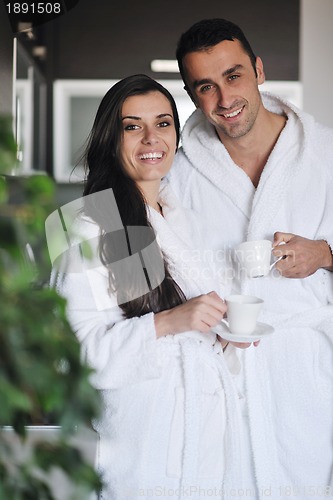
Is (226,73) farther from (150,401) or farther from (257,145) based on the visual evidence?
(150,401)

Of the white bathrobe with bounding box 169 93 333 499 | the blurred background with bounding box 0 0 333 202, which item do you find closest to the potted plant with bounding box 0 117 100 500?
the white bathrobe with bounding box 169 93 333 499

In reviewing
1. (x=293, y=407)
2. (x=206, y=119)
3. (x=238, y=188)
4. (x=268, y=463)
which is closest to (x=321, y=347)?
(x=293, y=407)

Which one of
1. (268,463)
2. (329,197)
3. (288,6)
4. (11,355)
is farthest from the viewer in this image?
(288,6)

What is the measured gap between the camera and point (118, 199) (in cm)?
157

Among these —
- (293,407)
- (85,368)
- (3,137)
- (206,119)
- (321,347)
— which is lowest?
(293,407)

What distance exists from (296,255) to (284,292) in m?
0.15

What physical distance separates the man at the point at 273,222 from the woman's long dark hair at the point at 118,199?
21 cm

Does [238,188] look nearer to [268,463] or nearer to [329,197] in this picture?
[329,197]

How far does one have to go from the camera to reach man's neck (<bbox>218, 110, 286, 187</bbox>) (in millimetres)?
1809

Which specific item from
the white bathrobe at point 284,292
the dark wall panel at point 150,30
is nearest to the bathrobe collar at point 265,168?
the white bathrobe at point 284,292

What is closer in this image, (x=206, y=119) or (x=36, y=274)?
(x=36, y=274)

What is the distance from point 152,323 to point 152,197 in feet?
1.09

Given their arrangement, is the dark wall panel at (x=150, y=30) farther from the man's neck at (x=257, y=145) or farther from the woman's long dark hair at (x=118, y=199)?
the woman's long dark hair at (x=118, y=199)

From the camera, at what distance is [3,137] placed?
0.55 meters
